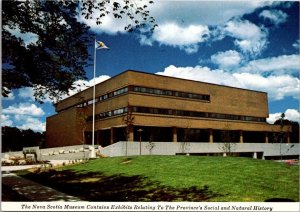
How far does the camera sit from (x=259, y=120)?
192 feet

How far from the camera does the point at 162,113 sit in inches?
1785

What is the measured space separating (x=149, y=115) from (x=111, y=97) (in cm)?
638

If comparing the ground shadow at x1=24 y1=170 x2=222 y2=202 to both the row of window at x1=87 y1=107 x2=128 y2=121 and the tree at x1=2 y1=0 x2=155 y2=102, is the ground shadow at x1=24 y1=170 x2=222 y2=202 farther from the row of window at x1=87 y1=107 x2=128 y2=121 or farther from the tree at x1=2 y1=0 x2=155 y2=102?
the row of window at x1=87 y1=107 x2=128 y2=121

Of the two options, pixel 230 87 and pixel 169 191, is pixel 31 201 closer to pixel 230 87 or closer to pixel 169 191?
pixel 169 191

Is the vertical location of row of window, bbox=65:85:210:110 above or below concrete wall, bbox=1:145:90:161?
above

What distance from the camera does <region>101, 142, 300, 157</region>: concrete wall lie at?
35875mm

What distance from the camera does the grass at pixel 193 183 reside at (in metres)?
11.3

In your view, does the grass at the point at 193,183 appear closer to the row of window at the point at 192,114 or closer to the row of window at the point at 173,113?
the row of window at the point at 173,113

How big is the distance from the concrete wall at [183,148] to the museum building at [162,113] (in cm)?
149

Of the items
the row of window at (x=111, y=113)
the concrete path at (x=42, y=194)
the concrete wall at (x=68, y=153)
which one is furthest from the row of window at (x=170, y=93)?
the concrete path at (x=42, y=194)

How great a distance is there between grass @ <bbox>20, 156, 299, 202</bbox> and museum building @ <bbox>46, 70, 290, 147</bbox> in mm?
20588

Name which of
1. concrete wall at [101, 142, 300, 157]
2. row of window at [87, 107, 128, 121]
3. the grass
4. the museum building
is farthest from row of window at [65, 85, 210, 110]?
the grass

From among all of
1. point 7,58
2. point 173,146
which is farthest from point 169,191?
point 173,146

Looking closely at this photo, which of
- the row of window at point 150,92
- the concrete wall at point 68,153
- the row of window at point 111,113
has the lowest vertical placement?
the concrete wall at point 68,153
